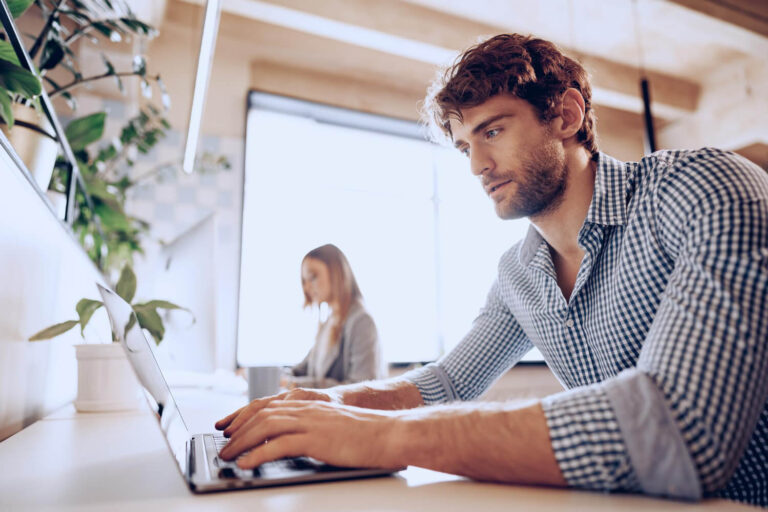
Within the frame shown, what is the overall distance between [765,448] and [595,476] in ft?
1.57

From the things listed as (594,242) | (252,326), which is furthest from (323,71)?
(594,242)

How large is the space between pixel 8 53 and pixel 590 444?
1.04 m

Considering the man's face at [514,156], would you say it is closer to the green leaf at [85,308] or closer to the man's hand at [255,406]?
the man's hand at [255,406]

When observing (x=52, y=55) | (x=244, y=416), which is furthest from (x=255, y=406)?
(x=52, y=55)

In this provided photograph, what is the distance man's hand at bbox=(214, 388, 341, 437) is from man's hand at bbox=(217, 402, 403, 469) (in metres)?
0.06

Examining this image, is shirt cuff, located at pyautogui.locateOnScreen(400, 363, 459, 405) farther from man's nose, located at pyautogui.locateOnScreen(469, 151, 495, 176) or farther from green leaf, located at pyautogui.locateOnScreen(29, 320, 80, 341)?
green leaf, located at pyautogui.locateOnScreen(29, 320, 80, 341)

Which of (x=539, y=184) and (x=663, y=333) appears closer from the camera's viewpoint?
(x=663, y=333)

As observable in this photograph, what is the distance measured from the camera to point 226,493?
1.60 ft

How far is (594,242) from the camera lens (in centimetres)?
92

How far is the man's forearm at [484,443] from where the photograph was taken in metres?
0.49

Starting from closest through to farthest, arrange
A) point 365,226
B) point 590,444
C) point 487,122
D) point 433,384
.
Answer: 1. point 590,444
2. point 433,384
3. point 487,122
4. point 365,226

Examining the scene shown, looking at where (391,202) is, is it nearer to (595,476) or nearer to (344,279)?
(344,279)

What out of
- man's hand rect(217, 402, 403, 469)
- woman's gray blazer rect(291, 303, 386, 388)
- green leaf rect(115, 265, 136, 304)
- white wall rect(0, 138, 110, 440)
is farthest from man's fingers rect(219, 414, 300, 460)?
woman's gray blazer rect(291, 303, 386, 388)

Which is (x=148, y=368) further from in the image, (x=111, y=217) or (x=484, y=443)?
(x=111, y=217)
